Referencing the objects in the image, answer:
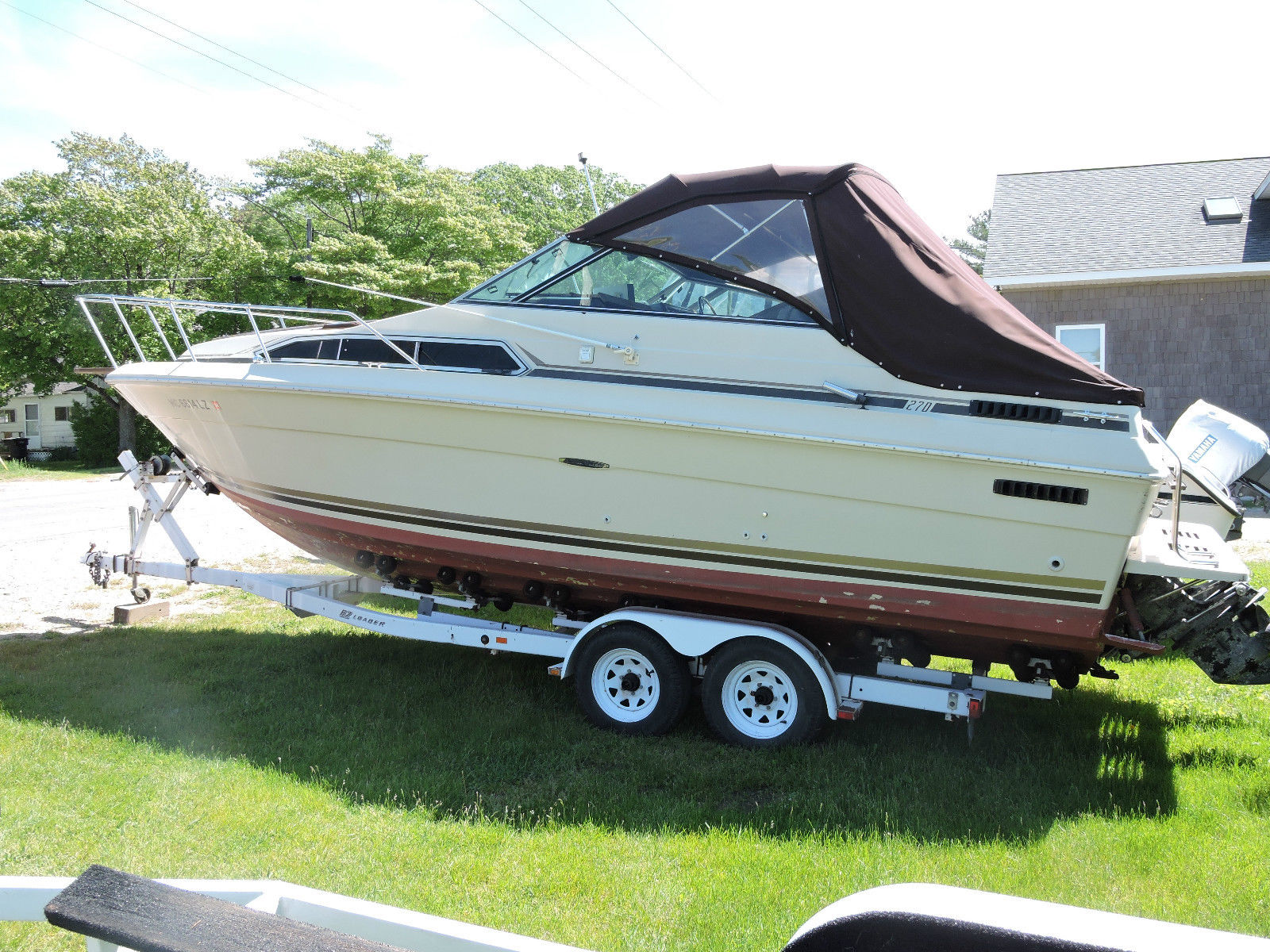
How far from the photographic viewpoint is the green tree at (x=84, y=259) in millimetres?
24953

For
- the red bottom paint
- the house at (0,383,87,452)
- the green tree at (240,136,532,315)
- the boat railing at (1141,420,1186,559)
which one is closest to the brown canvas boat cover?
the boat railing at (1141,420,1186,559)

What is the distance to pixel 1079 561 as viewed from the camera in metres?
4.21

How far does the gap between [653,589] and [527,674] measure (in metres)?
1.38

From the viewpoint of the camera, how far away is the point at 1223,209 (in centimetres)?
1454

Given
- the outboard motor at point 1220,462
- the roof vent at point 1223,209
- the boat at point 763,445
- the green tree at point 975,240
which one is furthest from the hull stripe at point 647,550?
the green tree at point 975,240

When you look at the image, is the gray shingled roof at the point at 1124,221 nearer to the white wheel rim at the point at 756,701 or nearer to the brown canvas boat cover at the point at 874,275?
the brown canvas boat cover at the point at 874,275

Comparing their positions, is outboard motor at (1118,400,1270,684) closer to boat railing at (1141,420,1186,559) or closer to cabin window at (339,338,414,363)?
boat railing at (1141,420,1186,559)

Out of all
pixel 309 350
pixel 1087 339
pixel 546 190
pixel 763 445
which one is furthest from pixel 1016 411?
pixel 546 190

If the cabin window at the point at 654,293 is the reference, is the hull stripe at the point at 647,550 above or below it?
below

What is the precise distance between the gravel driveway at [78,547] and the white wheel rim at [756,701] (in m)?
4.88

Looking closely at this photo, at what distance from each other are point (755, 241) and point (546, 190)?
34.5m

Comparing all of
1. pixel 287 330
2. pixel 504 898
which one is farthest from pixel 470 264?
pixel 504 898

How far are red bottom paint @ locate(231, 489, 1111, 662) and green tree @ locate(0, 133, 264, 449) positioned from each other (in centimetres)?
2208

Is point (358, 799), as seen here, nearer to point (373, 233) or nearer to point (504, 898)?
point (504, 898)
